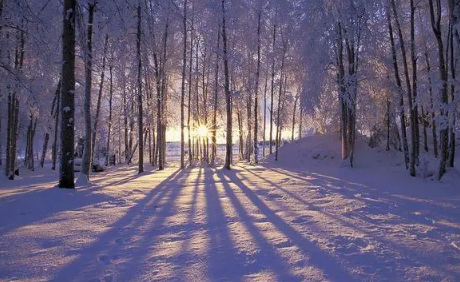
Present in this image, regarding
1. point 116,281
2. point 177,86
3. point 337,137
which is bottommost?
point 116,281

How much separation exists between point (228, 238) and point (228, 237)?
47mm

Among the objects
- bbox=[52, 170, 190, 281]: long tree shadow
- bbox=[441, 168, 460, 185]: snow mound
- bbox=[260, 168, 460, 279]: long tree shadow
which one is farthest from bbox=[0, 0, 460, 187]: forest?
bbox=[52, 170, 190, 281]: long tree shadow

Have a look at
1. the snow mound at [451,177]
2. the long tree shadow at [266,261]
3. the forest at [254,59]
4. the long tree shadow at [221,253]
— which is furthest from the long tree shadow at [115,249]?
the snow mound at [451,177]

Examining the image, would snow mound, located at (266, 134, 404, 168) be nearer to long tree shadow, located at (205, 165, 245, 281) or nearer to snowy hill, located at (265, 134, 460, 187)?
snowy hill, located at (265, 134, 460, 187)

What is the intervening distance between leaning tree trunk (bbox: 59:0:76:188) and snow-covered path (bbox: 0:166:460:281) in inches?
31.7

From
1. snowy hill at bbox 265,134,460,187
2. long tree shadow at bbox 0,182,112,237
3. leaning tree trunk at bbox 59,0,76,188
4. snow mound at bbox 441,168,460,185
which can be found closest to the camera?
long tree shadow at bbox 0,182,112,237

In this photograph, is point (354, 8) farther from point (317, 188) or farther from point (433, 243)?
point (433, 243)

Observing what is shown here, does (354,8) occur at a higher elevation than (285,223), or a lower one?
higher

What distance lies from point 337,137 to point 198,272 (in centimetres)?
1838

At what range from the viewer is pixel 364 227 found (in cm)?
477

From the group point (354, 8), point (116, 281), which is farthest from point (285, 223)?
point (354, 8)

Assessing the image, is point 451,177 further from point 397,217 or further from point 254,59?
point 254,59

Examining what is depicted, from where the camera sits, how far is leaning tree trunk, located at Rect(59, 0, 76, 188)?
7.87m

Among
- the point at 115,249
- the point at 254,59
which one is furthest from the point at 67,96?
the point at 254,59
